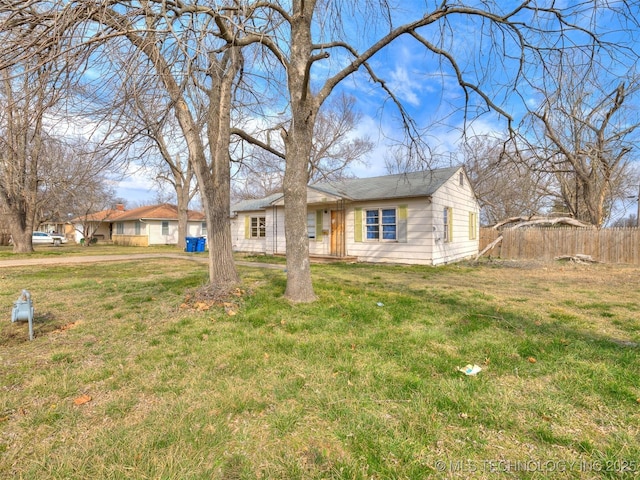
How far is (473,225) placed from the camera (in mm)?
16812

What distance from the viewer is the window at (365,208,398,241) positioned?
12.6 meters

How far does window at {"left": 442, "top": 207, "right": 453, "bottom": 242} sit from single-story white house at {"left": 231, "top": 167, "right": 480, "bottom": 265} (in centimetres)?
4

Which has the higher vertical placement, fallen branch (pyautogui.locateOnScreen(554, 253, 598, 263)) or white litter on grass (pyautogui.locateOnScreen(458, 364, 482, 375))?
fallen branch (pyautogui.locateOnScreen(554, 253, 598, 263))

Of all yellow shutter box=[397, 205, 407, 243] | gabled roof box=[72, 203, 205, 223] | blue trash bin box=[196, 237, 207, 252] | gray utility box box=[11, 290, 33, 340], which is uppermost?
gabled roof box=[72, 203, 205, 223]

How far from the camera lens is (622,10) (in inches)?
150

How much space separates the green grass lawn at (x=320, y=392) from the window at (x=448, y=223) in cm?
765

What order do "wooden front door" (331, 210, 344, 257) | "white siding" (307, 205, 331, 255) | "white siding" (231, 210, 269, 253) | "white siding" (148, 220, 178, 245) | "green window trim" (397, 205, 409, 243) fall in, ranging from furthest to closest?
"white siding" (148, 220, 178, 245)
"white siding" (231, 210, 269, 253)
"white siding" (307, 205, 331, 255)
"wooden front door" (331, 210, 344, 257)
"green window trim" (397, 205, 409, 243)

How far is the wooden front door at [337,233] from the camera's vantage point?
543 inches

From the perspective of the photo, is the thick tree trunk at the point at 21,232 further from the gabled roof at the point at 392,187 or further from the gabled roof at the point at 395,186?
the gabled roof at the point at 395,186

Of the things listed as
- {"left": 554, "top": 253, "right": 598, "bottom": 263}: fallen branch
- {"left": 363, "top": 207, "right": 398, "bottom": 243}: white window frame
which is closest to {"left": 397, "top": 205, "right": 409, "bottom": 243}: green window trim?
{"left": 363, "top": 207, "right": 398, "bottom": 243}: white window frame

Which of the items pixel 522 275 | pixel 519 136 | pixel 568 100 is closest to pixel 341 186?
pixel 522 275

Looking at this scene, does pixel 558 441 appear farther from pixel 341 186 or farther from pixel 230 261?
pixel 341 186

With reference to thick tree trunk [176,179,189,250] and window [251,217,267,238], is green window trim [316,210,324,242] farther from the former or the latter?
thick tree trunk [176,179,189,250]

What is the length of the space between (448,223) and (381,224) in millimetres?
2944
